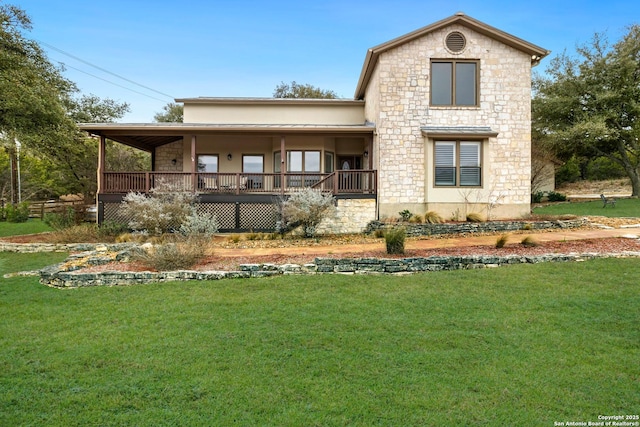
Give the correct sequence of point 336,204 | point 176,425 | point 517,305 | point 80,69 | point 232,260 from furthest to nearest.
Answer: point 80,69 < point 336,204 < point 232,260 < point 517,305 < point 176,425

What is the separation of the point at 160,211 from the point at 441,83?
11355 millimetres

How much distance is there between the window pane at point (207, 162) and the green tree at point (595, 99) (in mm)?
21467

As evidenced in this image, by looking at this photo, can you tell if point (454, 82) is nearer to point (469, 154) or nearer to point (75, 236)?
point (469, 154)

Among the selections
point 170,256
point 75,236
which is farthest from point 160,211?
point 170,256

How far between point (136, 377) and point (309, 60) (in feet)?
106

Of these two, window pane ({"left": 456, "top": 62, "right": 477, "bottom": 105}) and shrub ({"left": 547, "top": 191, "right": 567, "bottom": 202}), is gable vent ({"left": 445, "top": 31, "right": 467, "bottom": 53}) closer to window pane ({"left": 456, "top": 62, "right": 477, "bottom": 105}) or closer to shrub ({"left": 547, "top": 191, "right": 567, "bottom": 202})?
window pane ({"left": 456, "top": 62, "right": 477, "bottom": 105})

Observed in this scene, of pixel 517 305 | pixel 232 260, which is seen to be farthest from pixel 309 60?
pixel 517 305

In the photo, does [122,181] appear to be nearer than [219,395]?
No

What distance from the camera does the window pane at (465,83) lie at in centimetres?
1581

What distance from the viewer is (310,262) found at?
9258mm

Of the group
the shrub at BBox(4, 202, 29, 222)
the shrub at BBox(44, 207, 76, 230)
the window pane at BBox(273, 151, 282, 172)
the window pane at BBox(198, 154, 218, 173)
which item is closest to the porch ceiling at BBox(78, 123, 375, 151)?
the window pane at BBox(273, 151, 282, 172)

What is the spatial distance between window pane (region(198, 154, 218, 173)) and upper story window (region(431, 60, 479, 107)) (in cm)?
1006

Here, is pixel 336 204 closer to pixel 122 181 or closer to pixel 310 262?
pixel 310 262

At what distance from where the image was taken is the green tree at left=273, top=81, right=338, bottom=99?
36.5 metres
